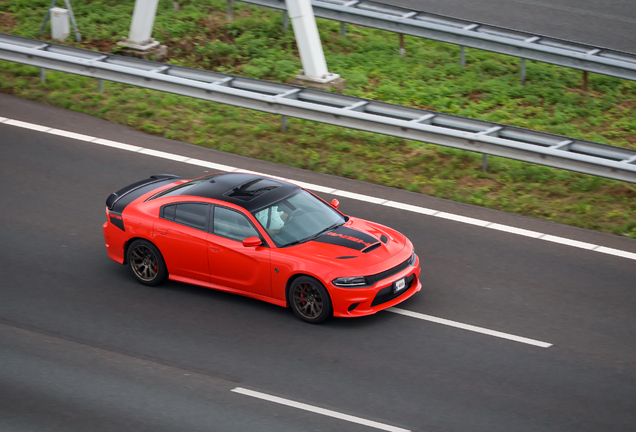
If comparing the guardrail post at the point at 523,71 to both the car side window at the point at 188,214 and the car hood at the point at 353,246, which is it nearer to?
the car hood at the point at 353,246

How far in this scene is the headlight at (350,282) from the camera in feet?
31.0

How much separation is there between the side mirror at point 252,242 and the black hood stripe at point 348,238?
2.35 feet

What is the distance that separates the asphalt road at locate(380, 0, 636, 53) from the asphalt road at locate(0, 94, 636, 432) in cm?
860

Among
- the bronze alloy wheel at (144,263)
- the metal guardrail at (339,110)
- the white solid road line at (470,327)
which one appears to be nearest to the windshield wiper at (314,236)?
the white solid road line at (470,327)

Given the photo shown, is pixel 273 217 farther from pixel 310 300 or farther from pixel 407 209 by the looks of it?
pixel 407 209

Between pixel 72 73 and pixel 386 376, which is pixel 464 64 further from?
pixel 386 376

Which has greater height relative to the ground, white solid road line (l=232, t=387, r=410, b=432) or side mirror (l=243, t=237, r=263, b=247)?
side mirror (l=243, t=237, r=263, b=247)

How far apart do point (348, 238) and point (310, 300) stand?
0.92 m

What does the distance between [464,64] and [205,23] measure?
19.7 ft

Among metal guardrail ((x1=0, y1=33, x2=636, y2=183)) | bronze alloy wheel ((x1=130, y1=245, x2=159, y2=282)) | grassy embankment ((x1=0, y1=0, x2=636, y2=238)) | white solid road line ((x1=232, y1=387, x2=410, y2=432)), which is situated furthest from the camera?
grassy embankment ((x1=0, y1=0, x2=636, y2=238))

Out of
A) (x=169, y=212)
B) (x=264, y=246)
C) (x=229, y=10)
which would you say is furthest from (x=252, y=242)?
(x=229, y=10)

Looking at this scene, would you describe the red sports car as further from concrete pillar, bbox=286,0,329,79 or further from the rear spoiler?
concrete pillar, bbox=286,0,329,79

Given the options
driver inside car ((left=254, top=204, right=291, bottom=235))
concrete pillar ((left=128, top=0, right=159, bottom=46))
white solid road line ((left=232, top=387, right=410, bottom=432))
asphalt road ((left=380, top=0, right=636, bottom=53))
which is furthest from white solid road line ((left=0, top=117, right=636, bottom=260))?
asphalt road ((left=380, top=0, right=636, bottom=53))

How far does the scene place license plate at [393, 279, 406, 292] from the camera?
387 inches
